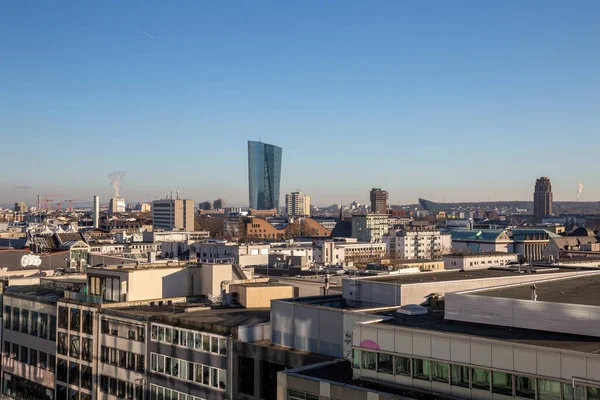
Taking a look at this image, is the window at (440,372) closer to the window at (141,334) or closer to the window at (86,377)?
the window at (141,334)

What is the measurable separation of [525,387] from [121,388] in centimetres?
2228

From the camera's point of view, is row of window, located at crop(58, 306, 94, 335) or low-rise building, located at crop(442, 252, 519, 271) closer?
row of window, located at crop(58, 306, 94, 335)

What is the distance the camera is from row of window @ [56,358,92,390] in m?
36.8

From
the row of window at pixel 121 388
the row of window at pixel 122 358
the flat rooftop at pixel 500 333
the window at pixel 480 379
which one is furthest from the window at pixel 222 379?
the window at pixel 480 379

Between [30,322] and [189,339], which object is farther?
[30,322]

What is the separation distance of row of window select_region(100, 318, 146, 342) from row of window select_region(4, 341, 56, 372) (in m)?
5.55

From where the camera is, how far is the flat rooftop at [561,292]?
24.5 metres

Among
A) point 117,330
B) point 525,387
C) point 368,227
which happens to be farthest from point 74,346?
point 368,227

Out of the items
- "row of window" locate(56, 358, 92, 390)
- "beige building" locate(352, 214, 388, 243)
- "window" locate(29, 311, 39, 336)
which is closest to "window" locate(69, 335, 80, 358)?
"row of window" locate(56, 358, 92, 390)

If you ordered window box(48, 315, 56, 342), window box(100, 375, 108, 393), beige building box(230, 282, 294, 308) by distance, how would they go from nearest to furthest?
window box(100, 375, 108, 393), beige building box(230, 282, 294, 308), window box(48, 315, 56, 342)

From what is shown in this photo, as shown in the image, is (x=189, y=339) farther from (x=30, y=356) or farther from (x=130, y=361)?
(x=30, y=356)

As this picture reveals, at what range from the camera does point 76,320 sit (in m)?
37.7

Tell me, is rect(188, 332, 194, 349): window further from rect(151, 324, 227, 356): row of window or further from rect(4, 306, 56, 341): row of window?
rect(4, 306, 56, 341): row of window

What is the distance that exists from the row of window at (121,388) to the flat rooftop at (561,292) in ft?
56.4
